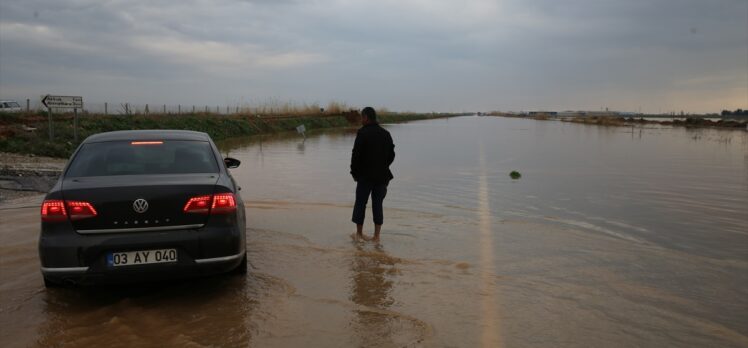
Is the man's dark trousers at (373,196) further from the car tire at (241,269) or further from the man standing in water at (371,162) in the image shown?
the car tire at (241,269)

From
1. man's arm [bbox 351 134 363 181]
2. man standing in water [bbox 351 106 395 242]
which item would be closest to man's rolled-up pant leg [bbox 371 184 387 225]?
man standing in water [bbox 351 106 395 242]

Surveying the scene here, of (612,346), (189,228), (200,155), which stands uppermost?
→ (200,155)

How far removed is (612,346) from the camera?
4.07 m

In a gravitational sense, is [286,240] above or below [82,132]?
below

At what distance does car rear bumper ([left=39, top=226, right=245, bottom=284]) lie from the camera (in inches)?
171

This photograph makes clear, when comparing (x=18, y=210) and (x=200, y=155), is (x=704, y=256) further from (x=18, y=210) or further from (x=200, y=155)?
(x=18, y=210)

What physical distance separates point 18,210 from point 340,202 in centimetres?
551

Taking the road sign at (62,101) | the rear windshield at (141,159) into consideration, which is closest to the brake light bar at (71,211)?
the rear windshield at (141,159)

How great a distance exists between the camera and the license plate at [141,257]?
4383mm

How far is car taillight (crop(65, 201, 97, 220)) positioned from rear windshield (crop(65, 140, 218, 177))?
0.62 m

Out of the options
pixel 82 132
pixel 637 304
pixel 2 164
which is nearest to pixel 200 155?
pixel 637 304

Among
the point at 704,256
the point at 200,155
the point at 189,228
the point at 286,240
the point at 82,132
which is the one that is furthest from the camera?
the point at 82,132

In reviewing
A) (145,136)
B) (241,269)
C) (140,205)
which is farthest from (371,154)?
(140,205)

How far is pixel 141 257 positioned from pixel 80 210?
2.01ft
